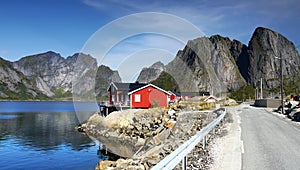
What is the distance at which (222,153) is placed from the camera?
11234 mm

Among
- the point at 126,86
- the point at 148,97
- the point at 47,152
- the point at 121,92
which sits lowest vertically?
the point at 47,152

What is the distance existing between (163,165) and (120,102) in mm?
47506

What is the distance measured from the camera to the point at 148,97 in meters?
52.6

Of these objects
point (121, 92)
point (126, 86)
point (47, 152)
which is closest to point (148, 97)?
point (121, 92)

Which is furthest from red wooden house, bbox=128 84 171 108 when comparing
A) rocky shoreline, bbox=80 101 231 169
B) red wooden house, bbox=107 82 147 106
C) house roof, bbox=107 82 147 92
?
rocky shoreline, bbox=80 101 231 169

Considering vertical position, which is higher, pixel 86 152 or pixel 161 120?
pixel 161 120

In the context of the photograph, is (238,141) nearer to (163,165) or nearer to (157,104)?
(163,165)

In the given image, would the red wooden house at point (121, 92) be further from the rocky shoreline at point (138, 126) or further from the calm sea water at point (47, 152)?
the calm sea water at point (47, 152)

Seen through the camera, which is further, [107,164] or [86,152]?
[86,152]

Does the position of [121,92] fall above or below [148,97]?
above

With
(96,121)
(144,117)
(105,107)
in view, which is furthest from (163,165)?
(105,107)

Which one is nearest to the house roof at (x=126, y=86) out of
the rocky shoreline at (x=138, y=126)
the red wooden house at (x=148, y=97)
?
the red wooden house at (x=148, y=97)

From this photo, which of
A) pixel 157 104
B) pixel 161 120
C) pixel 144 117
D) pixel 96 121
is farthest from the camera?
pixel 157 104

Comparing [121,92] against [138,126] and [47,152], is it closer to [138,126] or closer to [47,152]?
[138,126]
